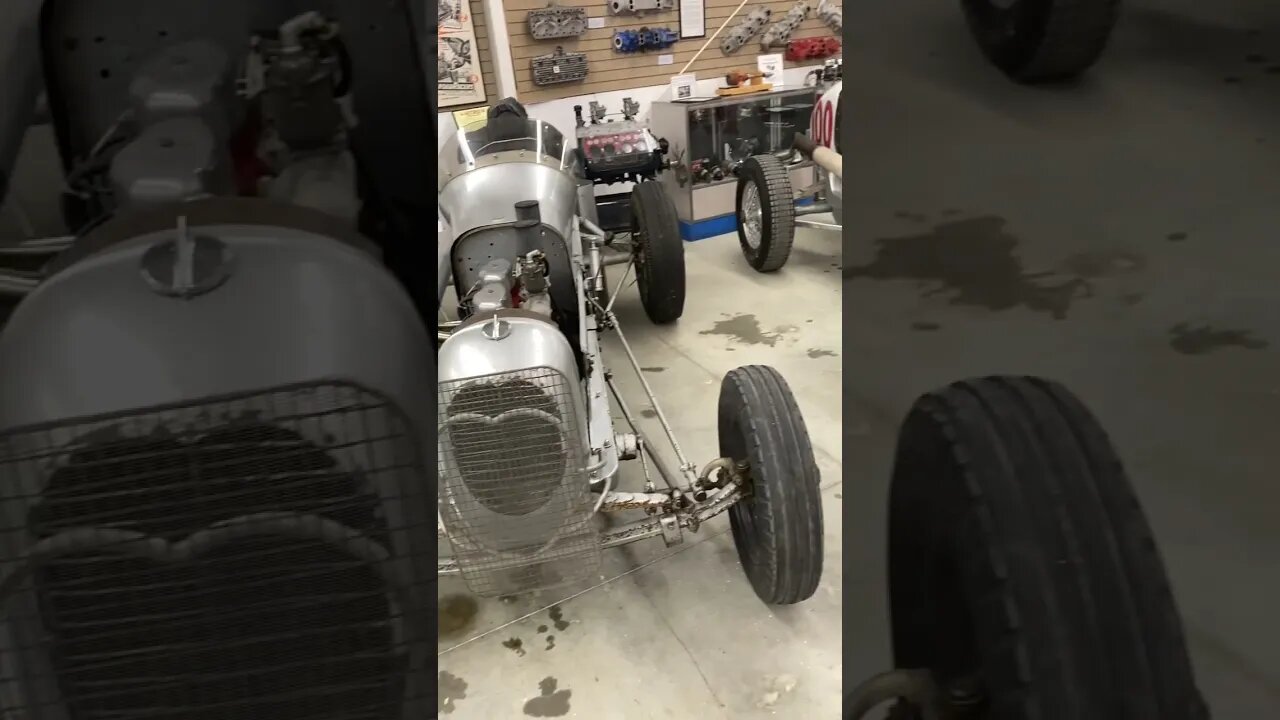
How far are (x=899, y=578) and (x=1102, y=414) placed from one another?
78mm

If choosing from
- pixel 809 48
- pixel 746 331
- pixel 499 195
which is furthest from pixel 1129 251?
pixel 809 48

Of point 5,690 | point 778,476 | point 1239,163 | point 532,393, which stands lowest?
point 778,476

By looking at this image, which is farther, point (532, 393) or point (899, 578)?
point (532, 393)

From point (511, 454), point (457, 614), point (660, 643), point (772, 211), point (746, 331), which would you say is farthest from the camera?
point (772, 211)

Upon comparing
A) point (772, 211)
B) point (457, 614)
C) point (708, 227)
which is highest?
point (772, 211)

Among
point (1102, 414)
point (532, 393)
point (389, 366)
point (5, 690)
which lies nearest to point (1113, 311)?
point (1102, 414)

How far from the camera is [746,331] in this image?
2.80 m

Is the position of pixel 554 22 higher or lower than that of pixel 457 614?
higher

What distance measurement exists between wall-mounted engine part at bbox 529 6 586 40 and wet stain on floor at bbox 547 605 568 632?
3065 millimetres

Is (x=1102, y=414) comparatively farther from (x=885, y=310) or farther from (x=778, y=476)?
(x=778, y=476)

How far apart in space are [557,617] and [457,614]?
0.21m

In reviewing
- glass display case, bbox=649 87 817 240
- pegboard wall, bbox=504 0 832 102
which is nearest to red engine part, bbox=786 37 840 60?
pegboard wall, bbox=504 0 832 102

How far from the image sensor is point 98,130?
221 mm

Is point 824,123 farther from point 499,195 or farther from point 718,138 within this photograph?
point 499,195
